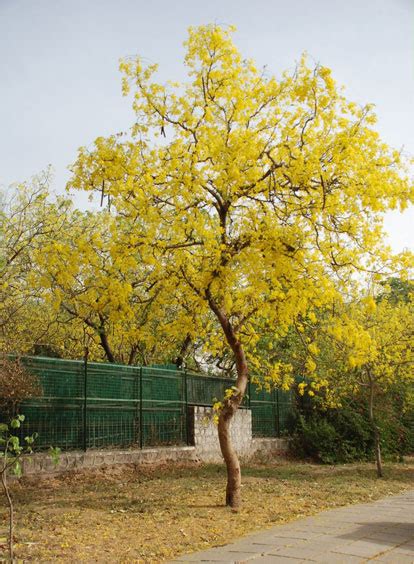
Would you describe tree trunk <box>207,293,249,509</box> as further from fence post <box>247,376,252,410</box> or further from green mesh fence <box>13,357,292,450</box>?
fence post <box>247,376,252,410</box>

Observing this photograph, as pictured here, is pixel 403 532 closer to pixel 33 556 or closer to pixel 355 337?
pixel 355 337

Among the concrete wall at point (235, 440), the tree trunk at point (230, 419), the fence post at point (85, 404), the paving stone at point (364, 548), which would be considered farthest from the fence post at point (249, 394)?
the paving stone at point (364, 548)

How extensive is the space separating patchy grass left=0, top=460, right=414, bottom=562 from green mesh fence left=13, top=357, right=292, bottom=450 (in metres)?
0.77

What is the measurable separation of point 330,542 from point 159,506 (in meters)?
3.32

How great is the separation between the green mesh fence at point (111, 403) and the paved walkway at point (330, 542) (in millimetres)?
5494

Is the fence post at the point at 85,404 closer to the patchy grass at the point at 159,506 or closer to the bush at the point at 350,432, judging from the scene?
the patchy grass at the point at 159,506

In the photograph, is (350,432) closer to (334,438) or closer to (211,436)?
(334,438)

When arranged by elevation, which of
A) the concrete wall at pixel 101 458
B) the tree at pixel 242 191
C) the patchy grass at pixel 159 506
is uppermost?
the tree at pixel 242 191

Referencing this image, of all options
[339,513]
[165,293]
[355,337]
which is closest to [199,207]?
[165,293]

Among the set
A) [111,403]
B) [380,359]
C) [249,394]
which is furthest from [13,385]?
[249,394]

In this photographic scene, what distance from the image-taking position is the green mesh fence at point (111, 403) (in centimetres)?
1117

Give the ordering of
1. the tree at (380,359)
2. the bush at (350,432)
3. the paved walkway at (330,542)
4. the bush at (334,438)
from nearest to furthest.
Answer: the paved walkway at (330,542), the tree at (380,359), the bush at (350,432), the bush at (334,438)

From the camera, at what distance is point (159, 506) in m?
8.64

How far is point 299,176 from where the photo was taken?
26.2 feet
